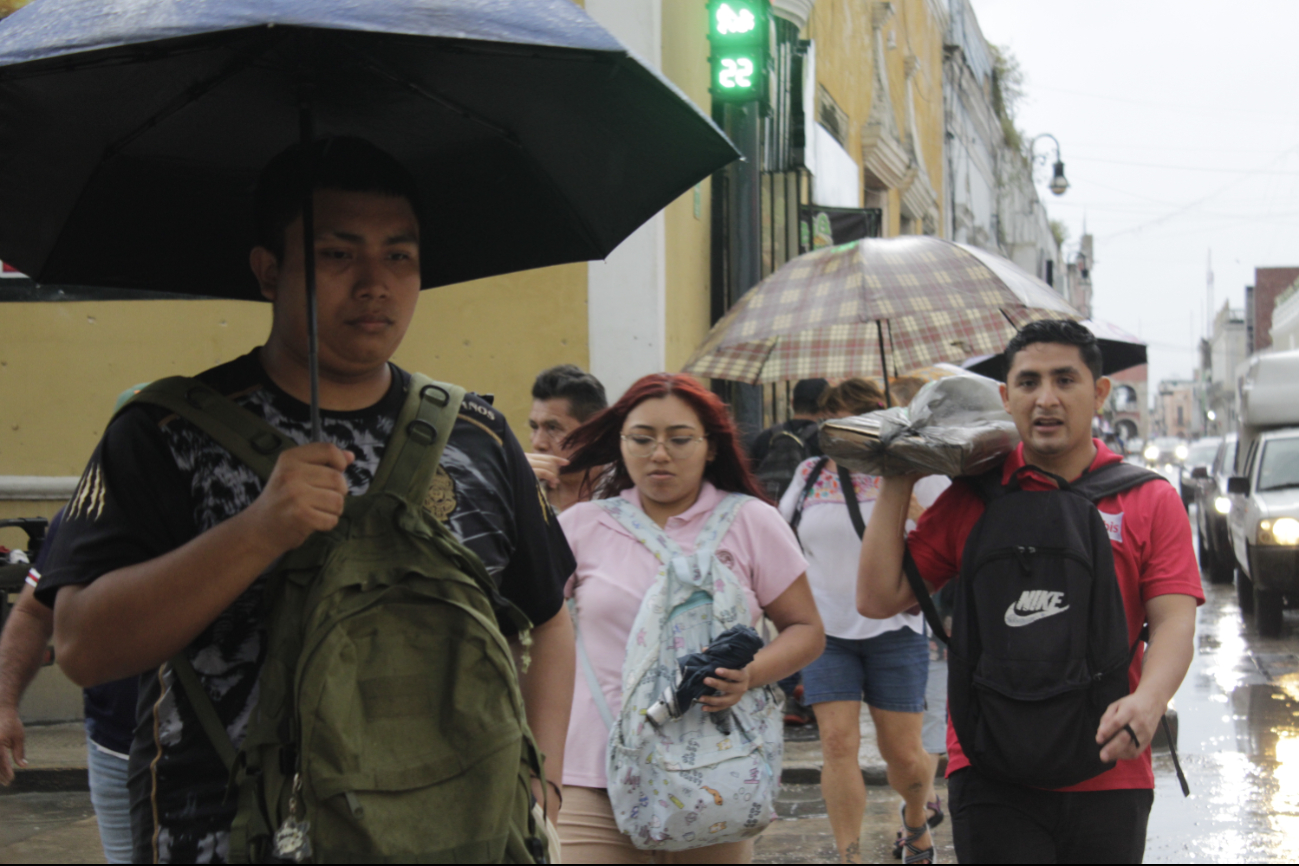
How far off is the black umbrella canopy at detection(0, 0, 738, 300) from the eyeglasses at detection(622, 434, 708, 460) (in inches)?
44.2

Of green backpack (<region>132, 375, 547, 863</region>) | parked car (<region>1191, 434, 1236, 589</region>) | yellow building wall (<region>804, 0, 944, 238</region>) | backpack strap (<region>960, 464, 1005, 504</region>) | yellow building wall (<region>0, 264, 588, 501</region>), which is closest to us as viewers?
green backpack (<region>132, 375, 547, 863</region>)

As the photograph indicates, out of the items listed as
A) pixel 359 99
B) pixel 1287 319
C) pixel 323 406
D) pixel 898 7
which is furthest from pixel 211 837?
pixel 1287 319

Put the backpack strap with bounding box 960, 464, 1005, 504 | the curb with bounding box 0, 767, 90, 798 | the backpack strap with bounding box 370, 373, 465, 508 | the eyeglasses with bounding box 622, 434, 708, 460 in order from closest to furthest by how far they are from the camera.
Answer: the backpack strap with bounding box 370, 373, 465, 508 → the backpack strap with bounding box 960, 464, 1005, 504 → the eyeglasses with bounding box 622, 434, 708, 460 → the curb with bounding box 0, 767, 90, 798

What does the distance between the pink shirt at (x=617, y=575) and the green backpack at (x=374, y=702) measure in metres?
1.62

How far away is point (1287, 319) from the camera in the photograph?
74.3 m

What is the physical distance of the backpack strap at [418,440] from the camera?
2029 millimetres

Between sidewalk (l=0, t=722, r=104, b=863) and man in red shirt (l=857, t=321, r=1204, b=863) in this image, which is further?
sidewalk (l=0, t=722, r=104, b=863)

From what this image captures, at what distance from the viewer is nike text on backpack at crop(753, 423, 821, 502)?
7.92m

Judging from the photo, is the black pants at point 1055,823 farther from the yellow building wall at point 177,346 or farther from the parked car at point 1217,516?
the parked car at point 1217,516

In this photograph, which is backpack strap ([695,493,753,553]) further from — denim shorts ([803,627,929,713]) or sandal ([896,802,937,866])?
sandal ([896,802,937,866])

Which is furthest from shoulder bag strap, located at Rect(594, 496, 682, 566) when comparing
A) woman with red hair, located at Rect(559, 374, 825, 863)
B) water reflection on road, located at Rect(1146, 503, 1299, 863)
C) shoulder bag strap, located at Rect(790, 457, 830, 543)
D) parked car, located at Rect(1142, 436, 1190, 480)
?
parked car, located at Rect(1142, 436, 1190, 480)

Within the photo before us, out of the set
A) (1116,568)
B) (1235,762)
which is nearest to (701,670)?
(1116,568)

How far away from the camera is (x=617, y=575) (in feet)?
12.4

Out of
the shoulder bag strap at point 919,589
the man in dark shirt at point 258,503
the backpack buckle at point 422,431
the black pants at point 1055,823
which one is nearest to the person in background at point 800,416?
the shoulder bag strap at point 919,589
